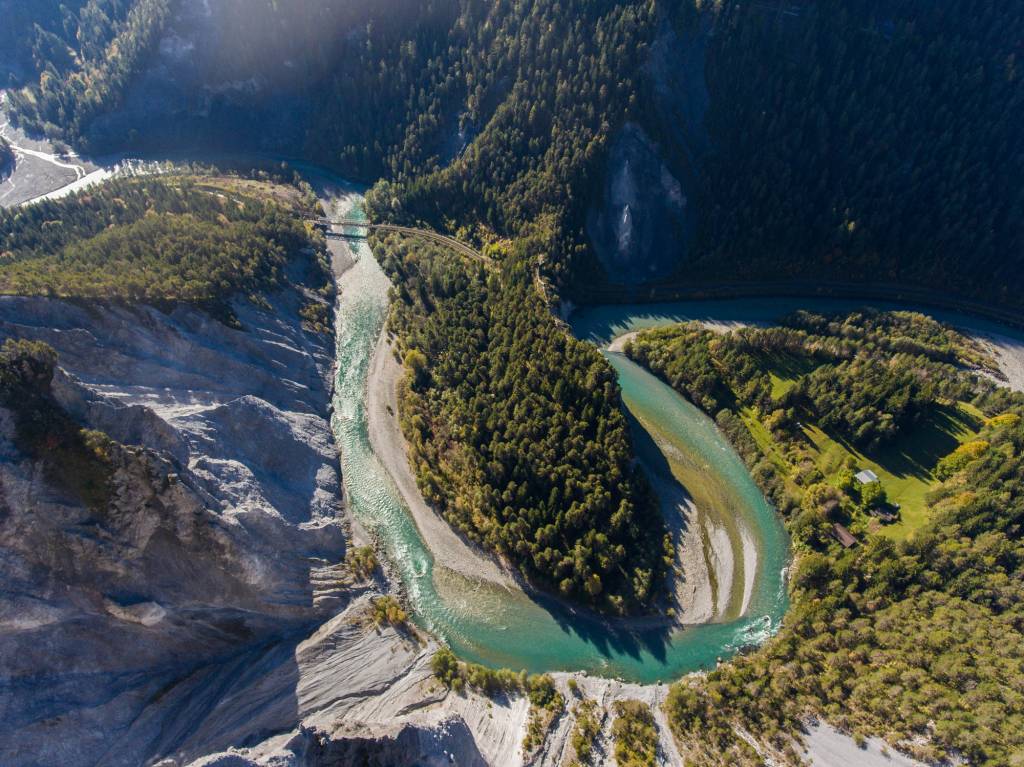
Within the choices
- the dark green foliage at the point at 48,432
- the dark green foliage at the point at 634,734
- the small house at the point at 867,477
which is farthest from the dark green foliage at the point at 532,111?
the dark green foliage at the point at 48,432

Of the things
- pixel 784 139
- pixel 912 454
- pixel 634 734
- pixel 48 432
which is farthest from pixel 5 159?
pixel 912 454

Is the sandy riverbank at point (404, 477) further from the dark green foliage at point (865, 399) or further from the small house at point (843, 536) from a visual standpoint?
the dark green foliage at point (865, 399)

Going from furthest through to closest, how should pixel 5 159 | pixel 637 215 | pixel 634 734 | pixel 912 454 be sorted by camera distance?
pixel 5 159 → pixel 637 215 → pixel 912 454 → pixel 634 734

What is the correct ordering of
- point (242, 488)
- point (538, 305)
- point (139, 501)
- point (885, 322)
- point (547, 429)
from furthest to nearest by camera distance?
point (885, 322) → point (538, 305) → point (547, 429) → point (242, 488) → point (139, 501)

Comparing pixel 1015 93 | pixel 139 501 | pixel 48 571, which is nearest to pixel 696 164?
pixel 1015 93

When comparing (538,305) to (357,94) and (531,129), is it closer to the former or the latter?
(531,129)

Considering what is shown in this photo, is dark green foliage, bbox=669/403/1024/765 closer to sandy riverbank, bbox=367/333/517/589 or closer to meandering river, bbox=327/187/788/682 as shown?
meandering river, bbox=327/187/788/682

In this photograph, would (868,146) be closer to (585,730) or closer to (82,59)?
(585,730)
